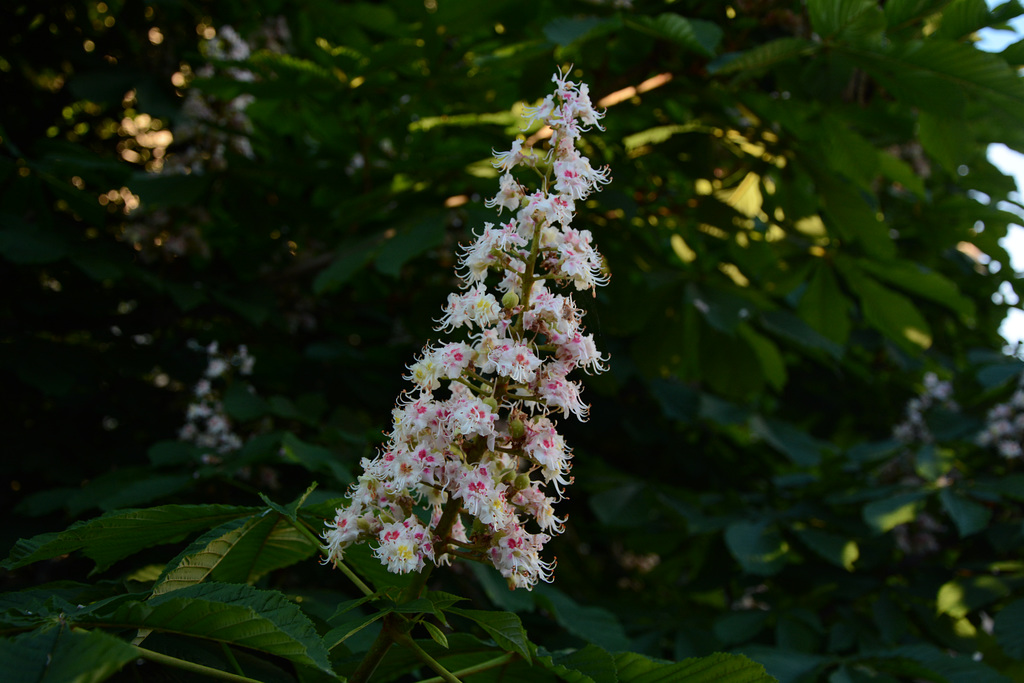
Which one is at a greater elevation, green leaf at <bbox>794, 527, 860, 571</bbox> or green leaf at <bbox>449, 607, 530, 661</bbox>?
green leaf at <bbox>794, 527, 860, 571</bbox>

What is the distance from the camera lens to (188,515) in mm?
1174

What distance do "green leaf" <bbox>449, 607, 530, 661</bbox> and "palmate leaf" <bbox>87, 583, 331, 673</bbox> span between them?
0.68ft

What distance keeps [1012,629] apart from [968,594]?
418 mm

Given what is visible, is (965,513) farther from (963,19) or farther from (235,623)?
(235,623)

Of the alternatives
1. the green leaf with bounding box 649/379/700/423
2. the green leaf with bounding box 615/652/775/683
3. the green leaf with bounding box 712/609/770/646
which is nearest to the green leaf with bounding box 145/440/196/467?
the green leaf with bounding box 615/652/775/683

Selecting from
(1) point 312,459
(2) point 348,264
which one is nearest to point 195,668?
(1) point 312,459

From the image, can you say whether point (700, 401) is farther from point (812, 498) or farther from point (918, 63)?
point (918, 63)

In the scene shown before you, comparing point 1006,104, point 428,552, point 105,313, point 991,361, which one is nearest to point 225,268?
point 105,313

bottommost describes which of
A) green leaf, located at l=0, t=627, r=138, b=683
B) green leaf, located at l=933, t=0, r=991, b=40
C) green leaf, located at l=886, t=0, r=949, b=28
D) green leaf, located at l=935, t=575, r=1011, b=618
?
green leaf, located at l=0, t=627, r=138, b=683

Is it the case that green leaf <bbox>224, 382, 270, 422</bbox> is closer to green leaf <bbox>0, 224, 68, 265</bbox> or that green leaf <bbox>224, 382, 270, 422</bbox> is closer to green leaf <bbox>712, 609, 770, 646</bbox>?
green leaf <bbox>0, 224, 68, 265</bbox>

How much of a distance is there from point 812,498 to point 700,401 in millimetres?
624

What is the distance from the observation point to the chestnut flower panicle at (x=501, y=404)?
3.57 feet

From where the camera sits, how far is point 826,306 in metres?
2.96

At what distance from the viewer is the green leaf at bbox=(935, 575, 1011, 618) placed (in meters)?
2.57
